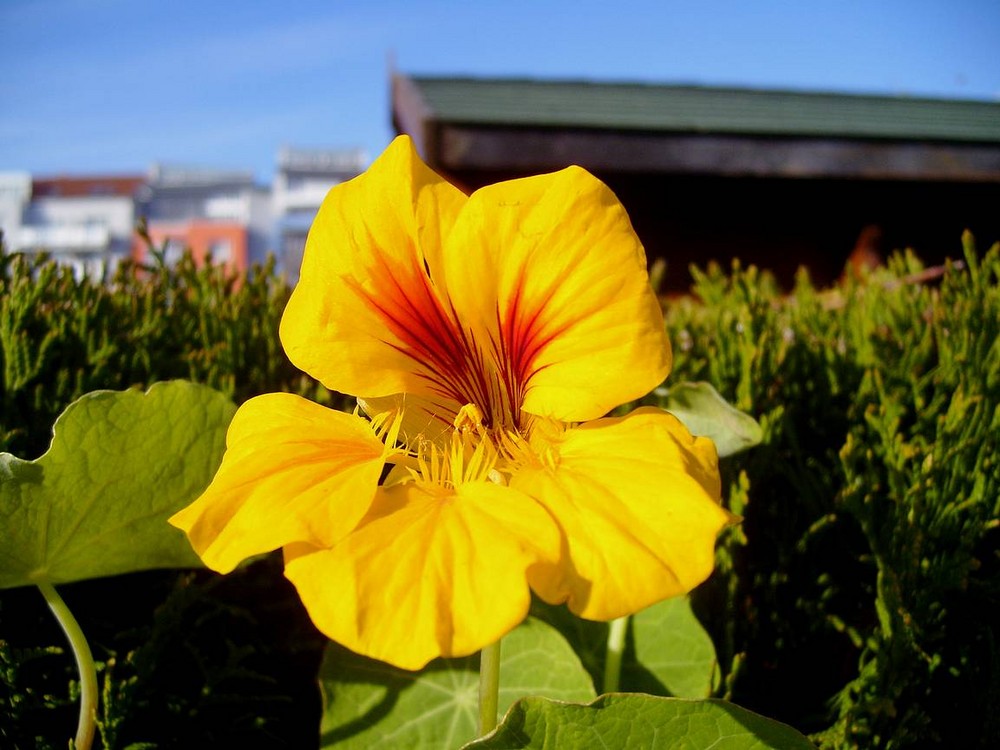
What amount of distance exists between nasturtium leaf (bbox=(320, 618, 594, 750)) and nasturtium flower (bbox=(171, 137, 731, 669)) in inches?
12.1

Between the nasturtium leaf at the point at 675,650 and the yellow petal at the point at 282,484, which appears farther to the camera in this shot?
the nasturtium leaf at the point at 675,650

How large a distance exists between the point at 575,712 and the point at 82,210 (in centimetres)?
4478

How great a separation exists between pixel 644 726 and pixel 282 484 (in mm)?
373

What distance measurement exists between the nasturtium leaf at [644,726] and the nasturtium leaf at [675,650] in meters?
0.28

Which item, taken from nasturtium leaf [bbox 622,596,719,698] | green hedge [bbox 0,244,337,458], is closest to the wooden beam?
green hedge [bbox 0,244,337,458]

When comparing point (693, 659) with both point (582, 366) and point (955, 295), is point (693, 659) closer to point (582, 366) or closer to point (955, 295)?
point (582, 366)

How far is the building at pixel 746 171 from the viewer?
378cm

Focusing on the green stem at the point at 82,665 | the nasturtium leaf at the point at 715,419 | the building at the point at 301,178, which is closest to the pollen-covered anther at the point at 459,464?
the nasturtium leaf at the point at 715,419

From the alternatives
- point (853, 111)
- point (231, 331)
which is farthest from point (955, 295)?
point (853, 111)

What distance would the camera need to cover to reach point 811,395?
51.3 inches

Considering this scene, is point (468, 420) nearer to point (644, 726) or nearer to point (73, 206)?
point (644, 726)

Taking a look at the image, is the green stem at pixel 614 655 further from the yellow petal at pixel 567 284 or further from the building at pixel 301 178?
the building at pixel 301 178

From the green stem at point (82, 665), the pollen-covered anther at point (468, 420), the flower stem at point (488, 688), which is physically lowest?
the green stem at point (82, 665)

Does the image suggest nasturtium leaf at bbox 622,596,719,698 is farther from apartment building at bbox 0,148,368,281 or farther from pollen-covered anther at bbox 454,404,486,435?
apartment building at bbox 0,148,368,281
